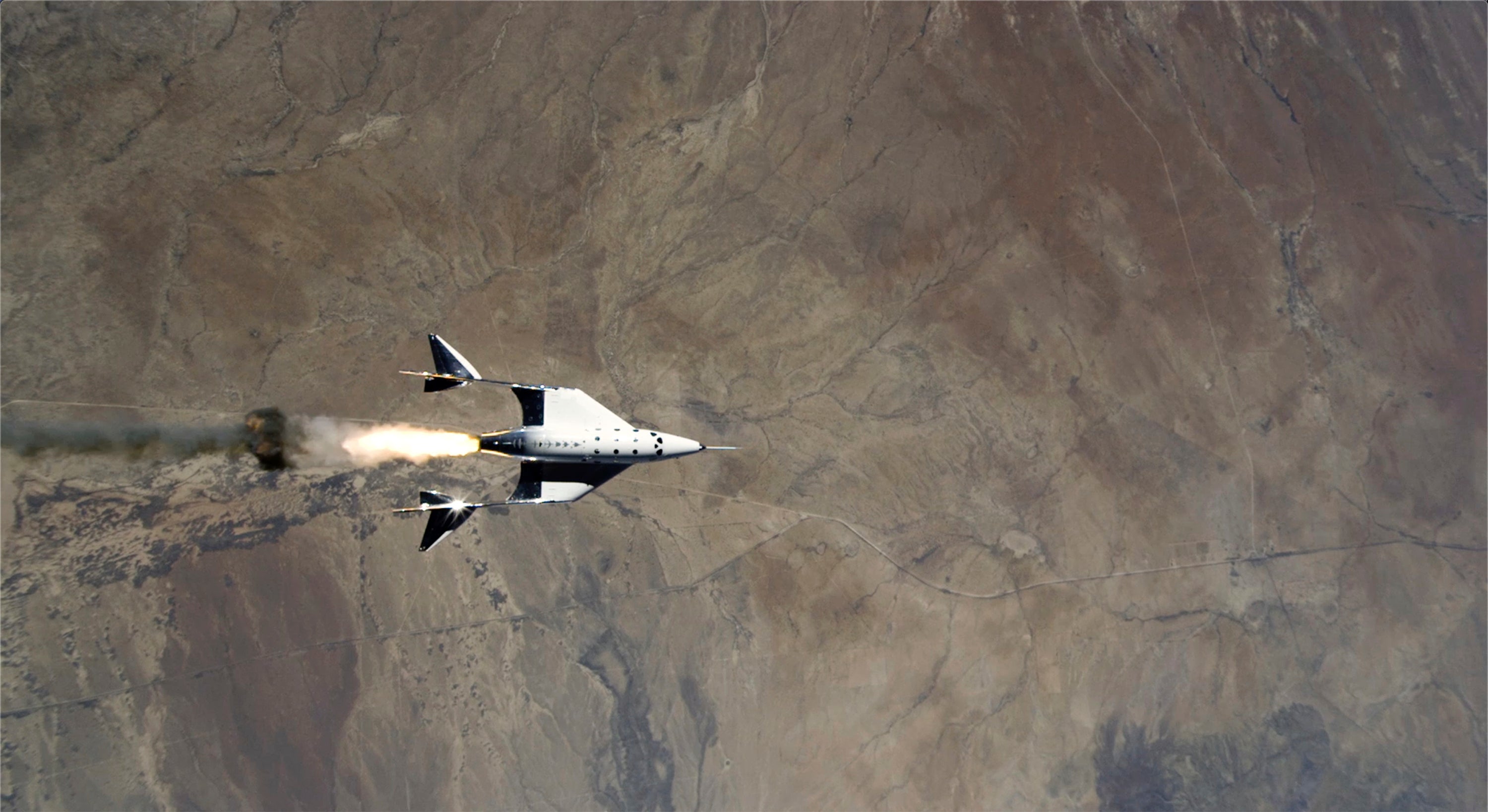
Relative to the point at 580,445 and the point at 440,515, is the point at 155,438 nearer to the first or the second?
the point at 440,515

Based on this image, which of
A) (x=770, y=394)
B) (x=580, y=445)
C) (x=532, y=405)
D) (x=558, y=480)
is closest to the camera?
(x=580, y=445)

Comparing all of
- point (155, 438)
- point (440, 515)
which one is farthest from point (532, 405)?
point (155, 438)

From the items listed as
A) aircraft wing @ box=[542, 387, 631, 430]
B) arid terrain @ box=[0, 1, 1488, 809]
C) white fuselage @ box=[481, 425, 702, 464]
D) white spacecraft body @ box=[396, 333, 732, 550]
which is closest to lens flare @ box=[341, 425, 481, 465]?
arid terrain @ box=[0, 1, 1488, 809]

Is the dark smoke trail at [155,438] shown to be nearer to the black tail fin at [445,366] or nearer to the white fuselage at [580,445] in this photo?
the black tail fin at [445,366]

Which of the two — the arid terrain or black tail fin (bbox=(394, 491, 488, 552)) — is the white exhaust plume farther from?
black tail fin (bbox=(394, 491, 488, 552))

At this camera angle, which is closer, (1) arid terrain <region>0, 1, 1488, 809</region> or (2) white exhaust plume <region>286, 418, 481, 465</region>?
(1) arid terrain <region>0, 1, 1488, 809</region>

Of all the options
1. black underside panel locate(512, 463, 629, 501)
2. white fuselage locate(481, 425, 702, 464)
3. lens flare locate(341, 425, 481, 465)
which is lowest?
black underside panel locate(512, 463, 629, 501)
